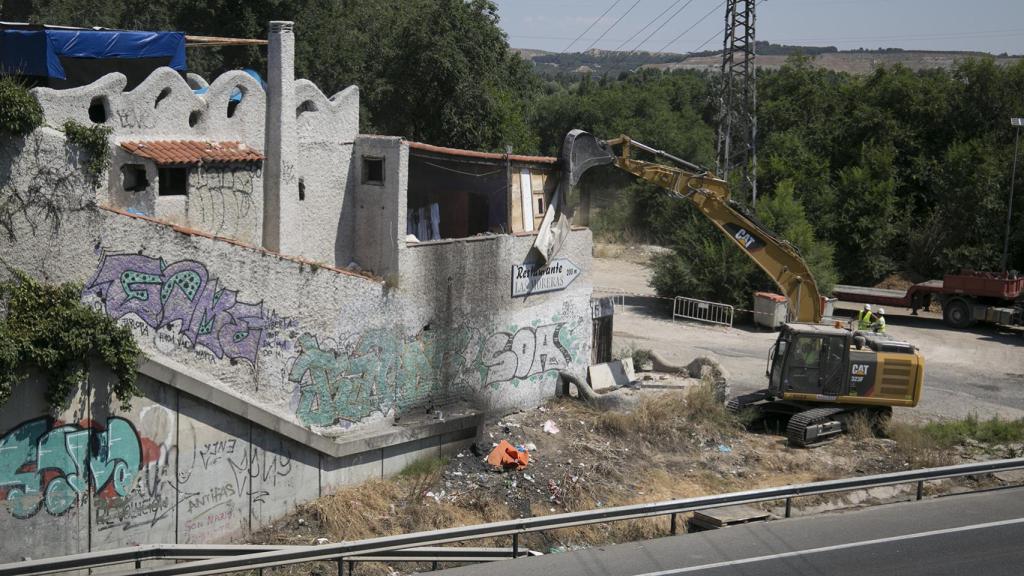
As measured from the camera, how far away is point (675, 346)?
28.9m

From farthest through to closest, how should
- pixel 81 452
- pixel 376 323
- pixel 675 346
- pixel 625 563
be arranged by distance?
pixel 675 346, pixel 376 323, pixel 81 452, pixel 625 563

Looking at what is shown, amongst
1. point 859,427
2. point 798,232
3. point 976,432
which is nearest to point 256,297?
point 859,427

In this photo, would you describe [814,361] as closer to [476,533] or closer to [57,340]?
[476,533]

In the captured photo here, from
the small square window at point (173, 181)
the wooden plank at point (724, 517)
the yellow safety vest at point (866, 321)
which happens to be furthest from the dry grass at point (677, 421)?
the small square window at point (173, 181)

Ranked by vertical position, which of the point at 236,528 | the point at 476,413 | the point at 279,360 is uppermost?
the point at 279,360

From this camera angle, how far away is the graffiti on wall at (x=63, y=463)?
42.3ft

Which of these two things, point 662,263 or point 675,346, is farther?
point 662,263

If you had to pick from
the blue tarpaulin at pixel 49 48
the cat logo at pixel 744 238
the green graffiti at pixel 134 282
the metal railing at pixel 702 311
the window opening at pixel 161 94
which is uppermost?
the blue tarpaulin at pixel 49 48

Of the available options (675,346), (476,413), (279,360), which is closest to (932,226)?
(675,346)

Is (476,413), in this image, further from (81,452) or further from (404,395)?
(81,452)

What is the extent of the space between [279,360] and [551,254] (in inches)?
273

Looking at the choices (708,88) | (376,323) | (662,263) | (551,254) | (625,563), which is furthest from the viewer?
(708,88)

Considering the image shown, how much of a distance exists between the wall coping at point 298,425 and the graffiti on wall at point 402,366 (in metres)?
0.46

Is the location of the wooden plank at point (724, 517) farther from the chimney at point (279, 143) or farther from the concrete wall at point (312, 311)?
the chimney at point (279, 143)
